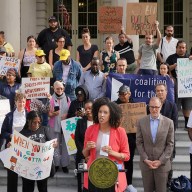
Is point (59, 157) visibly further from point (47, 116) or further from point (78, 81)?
point (78, 81)

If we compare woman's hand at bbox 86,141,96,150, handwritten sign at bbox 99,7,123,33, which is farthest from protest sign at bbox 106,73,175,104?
woman's hand at bbox 86,141,96,150

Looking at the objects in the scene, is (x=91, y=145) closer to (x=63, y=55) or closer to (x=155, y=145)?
(x=155, y=145)

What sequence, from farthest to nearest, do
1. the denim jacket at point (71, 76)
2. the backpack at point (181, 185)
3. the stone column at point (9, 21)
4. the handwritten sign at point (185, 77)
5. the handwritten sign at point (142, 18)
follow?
1. the stone column at point (9, 21)
2. the handwritten sign at point (142, 18)
3. the handwritten sign at point (185, 77)
4. the denim jacket at point (71, 76)
5. the backpack at point (181, 185)

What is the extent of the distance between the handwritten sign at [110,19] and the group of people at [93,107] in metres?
1.17

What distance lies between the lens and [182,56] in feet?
41.5

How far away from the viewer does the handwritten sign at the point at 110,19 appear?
1509 cm

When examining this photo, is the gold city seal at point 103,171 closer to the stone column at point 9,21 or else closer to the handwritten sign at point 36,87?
the handwritten sign at point 36,87

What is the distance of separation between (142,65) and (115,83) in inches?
53.8

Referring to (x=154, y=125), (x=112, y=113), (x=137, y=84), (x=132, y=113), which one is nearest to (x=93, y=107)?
(x=112, y=113)

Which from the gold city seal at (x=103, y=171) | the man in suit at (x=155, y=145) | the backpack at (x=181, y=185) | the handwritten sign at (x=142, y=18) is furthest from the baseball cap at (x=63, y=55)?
the gold city seal at (x=103, y=171)

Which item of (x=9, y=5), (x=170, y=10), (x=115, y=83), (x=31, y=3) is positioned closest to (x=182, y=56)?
(x=115, y=83)

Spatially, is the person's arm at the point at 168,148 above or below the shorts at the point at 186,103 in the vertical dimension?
below

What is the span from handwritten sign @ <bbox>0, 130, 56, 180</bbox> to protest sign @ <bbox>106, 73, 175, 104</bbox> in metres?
2.88

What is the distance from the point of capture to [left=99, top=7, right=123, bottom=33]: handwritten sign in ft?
49.5
